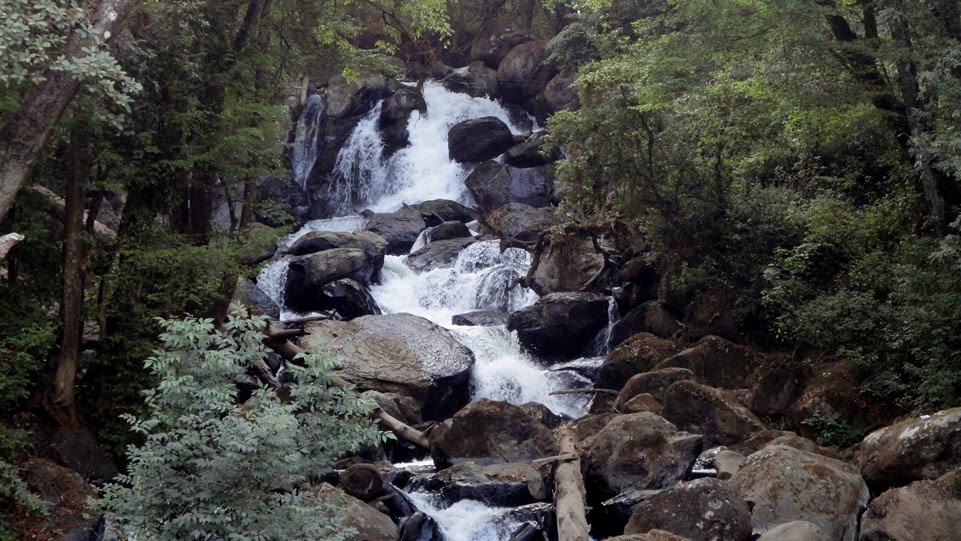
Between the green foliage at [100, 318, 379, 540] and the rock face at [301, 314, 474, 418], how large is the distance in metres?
9.02

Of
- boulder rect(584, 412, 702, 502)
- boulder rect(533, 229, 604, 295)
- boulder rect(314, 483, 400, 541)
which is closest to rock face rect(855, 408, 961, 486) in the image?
boulder rect(584, 412, 702, 502)

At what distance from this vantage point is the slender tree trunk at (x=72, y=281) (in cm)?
1005

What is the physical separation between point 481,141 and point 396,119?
397cm

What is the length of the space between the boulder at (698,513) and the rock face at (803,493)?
0.91 ft

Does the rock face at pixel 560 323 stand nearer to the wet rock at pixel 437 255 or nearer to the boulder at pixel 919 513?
the wet rock at pixel 437 255

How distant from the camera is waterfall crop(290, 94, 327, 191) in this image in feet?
104

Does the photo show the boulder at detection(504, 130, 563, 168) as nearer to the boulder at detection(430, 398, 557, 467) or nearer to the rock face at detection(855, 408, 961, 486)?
the boulder at detection(430, 398, 557, 467)

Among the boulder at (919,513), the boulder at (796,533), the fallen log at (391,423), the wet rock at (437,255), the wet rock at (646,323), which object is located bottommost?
the boulder at (919,513)

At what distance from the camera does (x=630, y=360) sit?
1558 centimetres

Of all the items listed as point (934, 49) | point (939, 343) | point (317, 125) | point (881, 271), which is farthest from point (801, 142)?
point (317, 125)

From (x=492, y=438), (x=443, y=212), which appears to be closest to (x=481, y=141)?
(x=443, y=212)

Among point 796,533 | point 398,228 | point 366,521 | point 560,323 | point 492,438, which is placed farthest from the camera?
point 398,228

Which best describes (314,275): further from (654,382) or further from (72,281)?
(72,281)

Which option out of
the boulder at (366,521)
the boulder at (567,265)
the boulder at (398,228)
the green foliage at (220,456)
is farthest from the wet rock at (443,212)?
the green foliage at (220,456)
